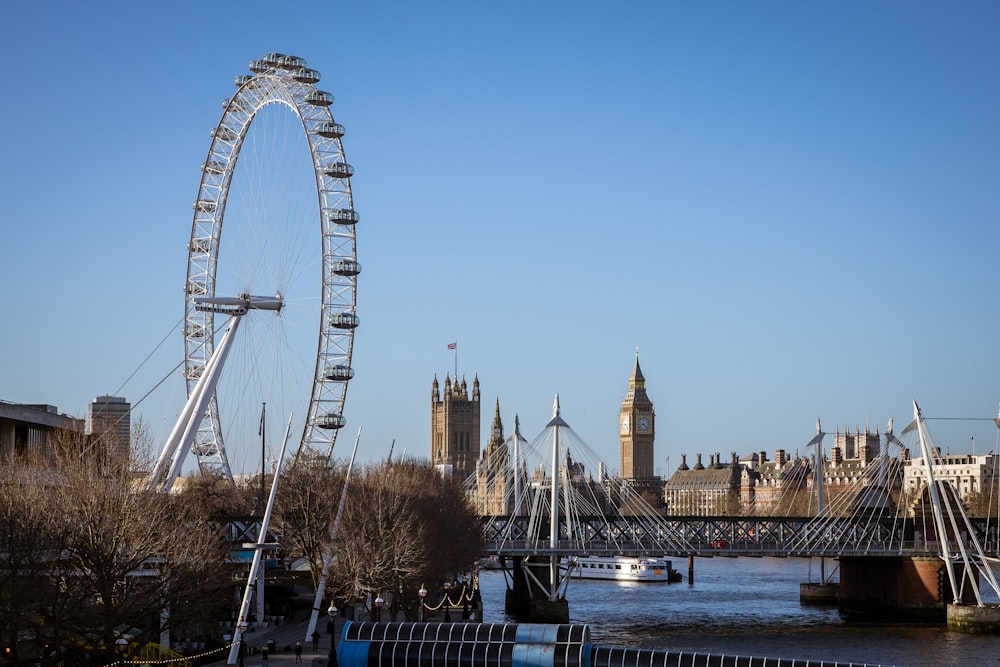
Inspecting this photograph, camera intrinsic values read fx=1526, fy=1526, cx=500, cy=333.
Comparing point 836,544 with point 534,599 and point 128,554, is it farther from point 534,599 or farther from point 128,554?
point 128,554

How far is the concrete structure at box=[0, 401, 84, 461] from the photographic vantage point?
63.5 metres

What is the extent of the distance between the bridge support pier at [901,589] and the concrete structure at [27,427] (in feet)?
148

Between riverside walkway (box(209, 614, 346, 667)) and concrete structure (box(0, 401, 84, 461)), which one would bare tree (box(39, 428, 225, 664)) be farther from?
concrete structure (box(0, 401, 84, 461))

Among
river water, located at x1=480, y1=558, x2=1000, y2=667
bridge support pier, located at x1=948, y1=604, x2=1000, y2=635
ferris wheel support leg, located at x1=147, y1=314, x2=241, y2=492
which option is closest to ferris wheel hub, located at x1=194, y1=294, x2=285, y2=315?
ferris wheel support leg, located at x1=147, y1=314, x2=241, y2=492

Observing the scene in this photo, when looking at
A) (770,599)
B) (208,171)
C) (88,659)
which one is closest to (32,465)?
(88,659)

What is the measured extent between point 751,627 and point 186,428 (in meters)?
33.8

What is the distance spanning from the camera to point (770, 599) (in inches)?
3952

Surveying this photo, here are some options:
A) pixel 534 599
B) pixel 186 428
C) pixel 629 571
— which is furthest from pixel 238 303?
pixel 629 571

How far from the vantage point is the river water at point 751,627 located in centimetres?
6378

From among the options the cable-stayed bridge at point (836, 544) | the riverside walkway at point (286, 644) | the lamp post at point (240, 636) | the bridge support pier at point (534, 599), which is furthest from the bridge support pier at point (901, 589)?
the lamp post at point (240, 636)

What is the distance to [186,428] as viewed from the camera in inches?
2197

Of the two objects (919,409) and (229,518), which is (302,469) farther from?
(919,409)

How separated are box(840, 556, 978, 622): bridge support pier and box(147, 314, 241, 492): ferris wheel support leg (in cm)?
4254

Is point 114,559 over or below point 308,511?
below
